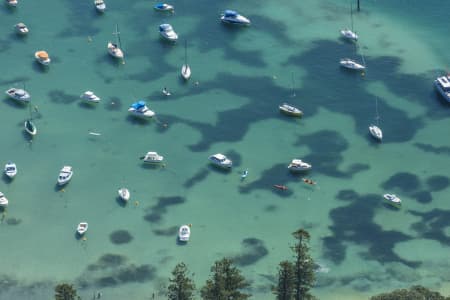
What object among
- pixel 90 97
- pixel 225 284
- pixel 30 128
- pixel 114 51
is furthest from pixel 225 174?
pixel 114 51

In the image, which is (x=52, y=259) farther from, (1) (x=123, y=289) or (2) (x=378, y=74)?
(2) (x=378, y=74)

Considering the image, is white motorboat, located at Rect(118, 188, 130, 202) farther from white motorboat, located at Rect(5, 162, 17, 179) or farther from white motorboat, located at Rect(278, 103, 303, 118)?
white motorboat, located at Rect(278, 103, 303, 118)

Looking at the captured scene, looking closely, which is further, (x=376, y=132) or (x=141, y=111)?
(x=141, y=111)

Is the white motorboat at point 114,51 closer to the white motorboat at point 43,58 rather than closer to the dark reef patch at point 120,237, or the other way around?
the white motorboat at point 43,58

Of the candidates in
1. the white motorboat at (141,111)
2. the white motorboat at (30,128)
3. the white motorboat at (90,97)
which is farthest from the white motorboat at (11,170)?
the white motorboat at (141,111)

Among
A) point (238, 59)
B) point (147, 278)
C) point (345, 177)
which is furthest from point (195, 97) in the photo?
point (147, 278)

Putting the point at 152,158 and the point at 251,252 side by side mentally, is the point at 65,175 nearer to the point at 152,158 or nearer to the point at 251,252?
the point at 152,158

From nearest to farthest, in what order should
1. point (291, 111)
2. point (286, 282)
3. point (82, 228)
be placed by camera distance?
point (286, 282) < point (82, 228) < point (291, 111)
